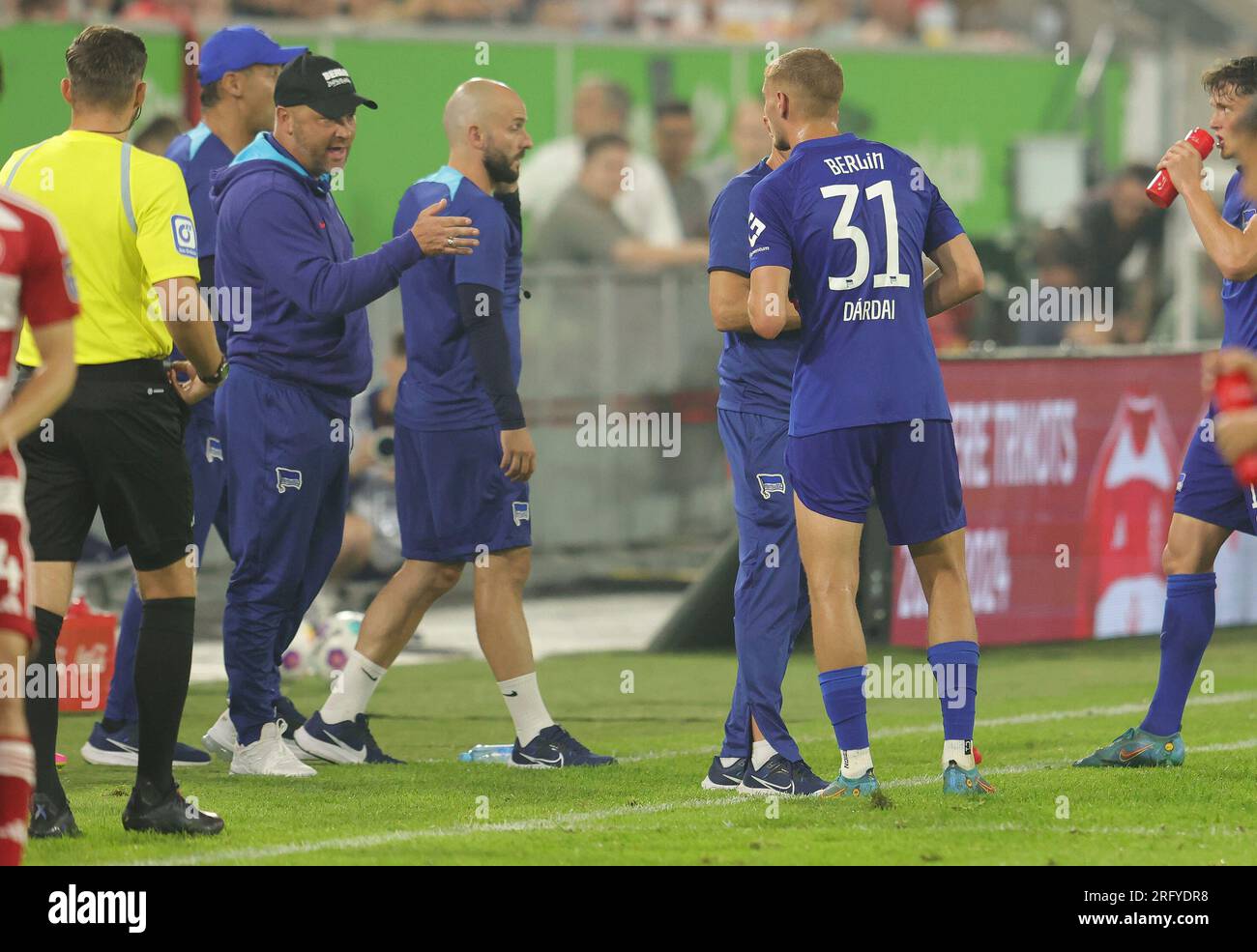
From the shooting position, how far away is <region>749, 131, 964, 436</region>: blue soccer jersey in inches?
258

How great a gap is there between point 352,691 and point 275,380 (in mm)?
1247

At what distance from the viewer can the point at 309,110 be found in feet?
25.1

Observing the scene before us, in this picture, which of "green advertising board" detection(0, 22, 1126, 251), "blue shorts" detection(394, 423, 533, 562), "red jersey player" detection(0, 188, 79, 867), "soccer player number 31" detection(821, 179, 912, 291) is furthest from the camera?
"green advertising board" detection(0, 22, 1126, 251)

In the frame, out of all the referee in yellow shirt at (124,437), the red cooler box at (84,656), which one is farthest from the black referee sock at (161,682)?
the red cooler box at (84,656)

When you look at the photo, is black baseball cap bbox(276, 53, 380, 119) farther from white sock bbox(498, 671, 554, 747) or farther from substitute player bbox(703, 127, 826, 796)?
white sock bbox(498, 671, 554, 747)

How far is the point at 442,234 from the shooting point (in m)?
7.13

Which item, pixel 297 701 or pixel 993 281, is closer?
pixel 297 701

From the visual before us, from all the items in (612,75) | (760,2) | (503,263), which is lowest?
(503,263)

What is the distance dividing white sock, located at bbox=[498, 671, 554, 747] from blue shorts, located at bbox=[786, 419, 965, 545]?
1.76 m

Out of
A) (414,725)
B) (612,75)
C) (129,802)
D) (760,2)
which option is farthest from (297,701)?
(760,2)

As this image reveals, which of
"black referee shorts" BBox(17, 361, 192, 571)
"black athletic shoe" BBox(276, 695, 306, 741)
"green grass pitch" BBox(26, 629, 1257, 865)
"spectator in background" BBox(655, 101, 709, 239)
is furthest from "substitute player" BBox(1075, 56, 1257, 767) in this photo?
"spectator in background" BBox(655, 101, 709, 239)
